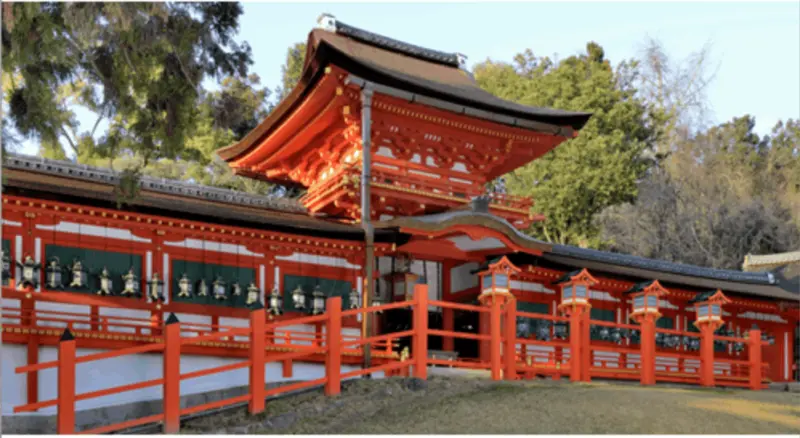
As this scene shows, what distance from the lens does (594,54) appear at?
42656 millimetres

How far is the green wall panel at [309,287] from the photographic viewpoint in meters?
17.6

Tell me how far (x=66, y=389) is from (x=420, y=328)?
15.4 ft

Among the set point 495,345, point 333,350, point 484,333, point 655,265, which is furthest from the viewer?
point 655,265

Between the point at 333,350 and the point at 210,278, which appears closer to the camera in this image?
the point at 333,350

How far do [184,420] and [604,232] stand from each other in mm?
25629

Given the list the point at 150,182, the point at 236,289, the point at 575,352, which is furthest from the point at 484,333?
the point at 150,182

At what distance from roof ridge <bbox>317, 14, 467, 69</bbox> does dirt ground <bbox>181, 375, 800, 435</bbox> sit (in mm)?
11450

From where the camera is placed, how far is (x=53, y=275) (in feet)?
49.2

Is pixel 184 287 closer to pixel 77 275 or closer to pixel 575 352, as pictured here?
pixel 77 275

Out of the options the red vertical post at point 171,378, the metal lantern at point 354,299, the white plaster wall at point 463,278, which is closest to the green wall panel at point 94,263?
the metal lantern at point 354,299

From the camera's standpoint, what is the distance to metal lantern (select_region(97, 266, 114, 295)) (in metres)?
15.5

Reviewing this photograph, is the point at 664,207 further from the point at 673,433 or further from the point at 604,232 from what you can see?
the point at 673,433

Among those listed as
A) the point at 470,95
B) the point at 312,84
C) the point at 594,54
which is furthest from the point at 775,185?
the point at 312,84

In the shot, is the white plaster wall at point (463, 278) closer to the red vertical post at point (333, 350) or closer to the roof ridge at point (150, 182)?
the roof ridge at point (150, 182)
